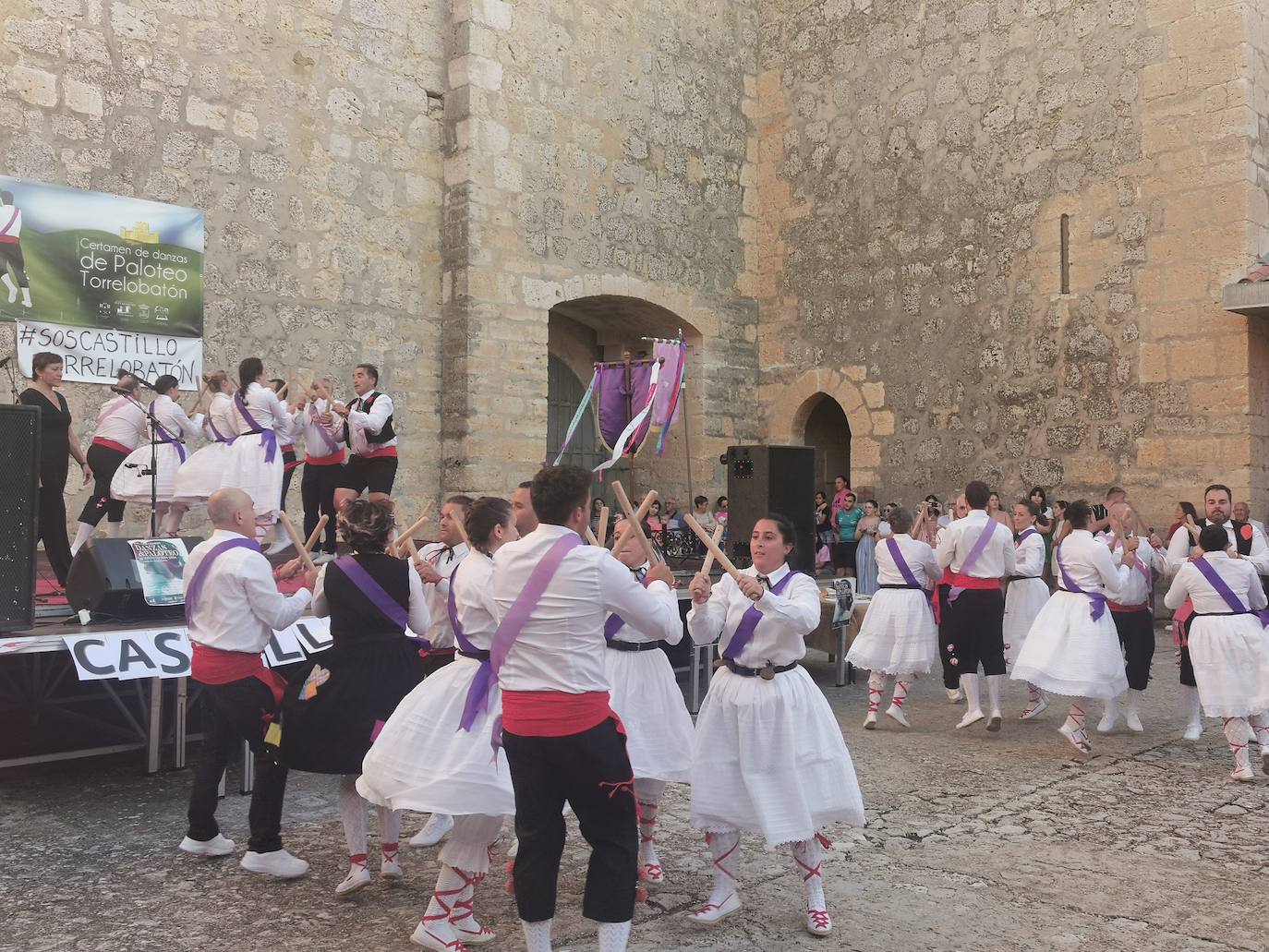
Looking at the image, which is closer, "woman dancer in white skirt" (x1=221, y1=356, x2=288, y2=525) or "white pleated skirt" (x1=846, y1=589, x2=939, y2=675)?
"white pleated skirt" (x1=846, y1=589, x2=939, y2=675)

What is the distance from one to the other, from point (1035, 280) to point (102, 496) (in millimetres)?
9716

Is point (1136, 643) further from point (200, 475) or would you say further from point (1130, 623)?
point (200, 475)

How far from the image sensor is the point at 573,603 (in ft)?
11.0

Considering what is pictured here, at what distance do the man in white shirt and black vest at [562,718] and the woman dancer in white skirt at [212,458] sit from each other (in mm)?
5487

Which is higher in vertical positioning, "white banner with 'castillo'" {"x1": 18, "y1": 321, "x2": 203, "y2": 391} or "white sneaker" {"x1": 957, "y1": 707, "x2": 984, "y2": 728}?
"white banner with 'castillo'" {"x1": 18, "y1": 321, "x2": 203, "y2": 391}

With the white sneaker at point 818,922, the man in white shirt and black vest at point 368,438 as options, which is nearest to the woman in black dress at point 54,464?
the man in white shirt and black vest at point 368,438

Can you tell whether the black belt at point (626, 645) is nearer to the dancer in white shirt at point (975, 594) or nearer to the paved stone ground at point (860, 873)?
the paved stone ground at point (860, 873)

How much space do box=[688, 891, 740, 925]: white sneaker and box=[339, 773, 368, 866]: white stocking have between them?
48.9 inches

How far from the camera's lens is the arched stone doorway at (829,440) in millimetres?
16016

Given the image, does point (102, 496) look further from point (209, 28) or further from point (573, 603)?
point (573, 603)

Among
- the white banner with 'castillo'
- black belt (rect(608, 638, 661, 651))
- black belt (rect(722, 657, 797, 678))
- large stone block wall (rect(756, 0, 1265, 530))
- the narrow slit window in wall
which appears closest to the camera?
black belt (rect(722, 657, 797, 678))

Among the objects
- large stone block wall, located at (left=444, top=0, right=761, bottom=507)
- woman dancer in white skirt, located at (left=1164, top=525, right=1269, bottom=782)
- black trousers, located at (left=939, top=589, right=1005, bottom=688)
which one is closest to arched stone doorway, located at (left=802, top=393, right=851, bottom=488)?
large stone block wall, located at (left=444, top=0, right=761, bottom=507)

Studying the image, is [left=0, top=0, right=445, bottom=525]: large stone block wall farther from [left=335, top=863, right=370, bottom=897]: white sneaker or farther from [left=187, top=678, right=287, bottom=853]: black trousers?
[left=335, top=863, right=370, bottom=897]: white sneaker

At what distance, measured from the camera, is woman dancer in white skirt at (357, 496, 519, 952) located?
3.76 m
